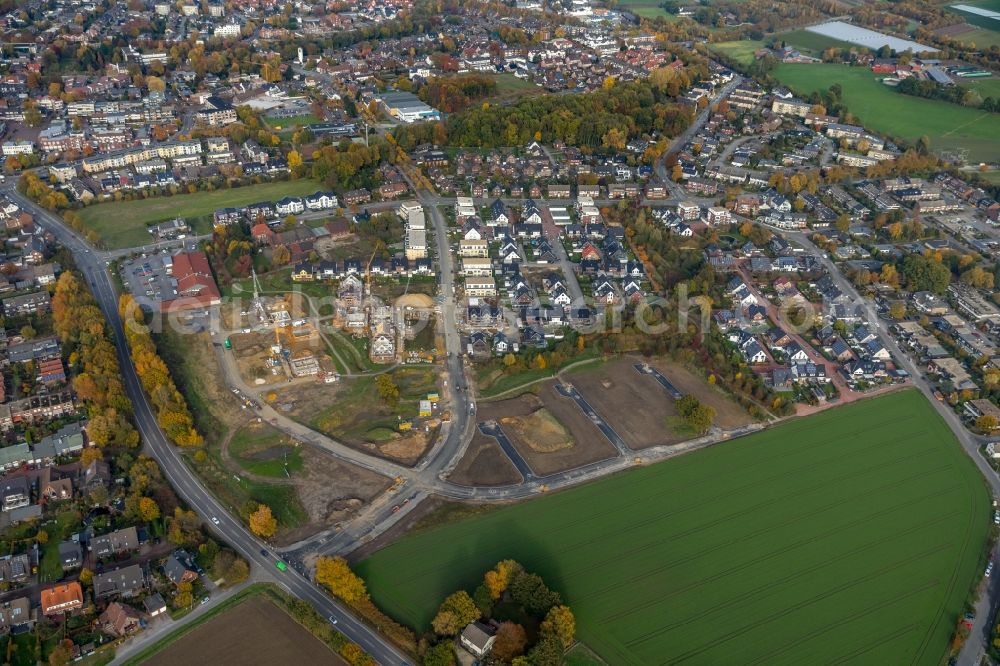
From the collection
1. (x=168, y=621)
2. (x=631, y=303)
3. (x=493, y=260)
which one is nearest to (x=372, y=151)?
(x=493, y=260)

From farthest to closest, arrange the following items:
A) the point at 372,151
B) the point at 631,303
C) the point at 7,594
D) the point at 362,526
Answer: the point at 372,151
the point at 631,303
the point at 362,526
the point at 7,594

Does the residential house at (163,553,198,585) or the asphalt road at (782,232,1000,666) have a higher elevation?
the asphalt road at (782,232,1000,666)

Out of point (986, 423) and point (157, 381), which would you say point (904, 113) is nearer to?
point (986, 423)

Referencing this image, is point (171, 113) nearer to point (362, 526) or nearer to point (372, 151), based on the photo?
point (372, 151)

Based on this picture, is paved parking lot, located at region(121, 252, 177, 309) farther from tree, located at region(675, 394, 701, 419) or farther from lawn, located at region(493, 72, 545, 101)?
lawn, located at region(493, 72, 545, 101)

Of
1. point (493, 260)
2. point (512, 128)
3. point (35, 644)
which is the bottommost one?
point (35, 644)

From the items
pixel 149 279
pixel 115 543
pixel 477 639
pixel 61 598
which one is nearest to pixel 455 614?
pixel 477 639

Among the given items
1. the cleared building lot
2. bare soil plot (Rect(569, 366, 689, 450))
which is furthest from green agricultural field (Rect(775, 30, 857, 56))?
bare soil plot (Rect(569, 366, 689, 450))
